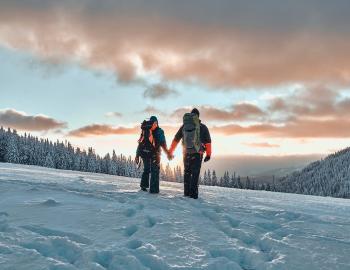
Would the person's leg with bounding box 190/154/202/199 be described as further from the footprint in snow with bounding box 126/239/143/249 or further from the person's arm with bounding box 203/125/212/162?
the footprint in snow with bounding box 126/239/143/249

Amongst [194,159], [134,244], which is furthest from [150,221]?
[194,159]

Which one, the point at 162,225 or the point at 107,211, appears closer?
the point at 162,225

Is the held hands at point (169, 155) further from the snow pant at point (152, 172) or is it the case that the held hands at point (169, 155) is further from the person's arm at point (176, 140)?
the snow pant at point (152, 172)

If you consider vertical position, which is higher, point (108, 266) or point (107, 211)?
point (107, 211)

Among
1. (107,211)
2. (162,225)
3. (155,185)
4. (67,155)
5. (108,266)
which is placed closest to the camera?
(108,266)

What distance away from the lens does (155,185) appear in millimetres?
14406

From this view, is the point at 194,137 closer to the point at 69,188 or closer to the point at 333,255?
the point at 69,188

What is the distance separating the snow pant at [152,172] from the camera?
14.4 metres

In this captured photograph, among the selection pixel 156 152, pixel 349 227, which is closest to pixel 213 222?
pixel 349 227

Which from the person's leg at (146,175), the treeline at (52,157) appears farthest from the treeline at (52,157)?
the person's leg at (146,175)

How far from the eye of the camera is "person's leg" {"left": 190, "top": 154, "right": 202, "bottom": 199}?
14.0m

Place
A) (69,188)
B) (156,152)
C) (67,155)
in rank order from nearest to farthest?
1. (69,188)
2. (156,152)
3. (67,155)

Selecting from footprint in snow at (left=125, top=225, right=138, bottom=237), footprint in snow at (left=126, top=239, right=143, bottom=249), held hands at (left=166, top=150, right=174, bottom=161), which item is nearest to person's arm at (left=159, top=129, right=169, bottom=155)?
held hands at (left=166, top=150, right=174, bottom=161)

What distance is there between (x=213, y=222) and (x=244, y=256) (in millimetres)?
2366
